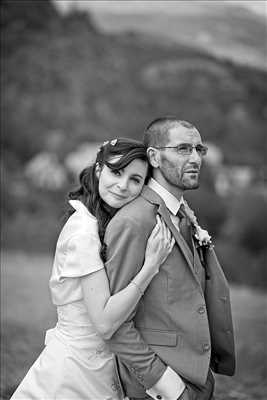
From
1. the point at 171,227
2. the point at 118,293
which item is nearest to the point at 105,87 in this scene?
the point at 171,227

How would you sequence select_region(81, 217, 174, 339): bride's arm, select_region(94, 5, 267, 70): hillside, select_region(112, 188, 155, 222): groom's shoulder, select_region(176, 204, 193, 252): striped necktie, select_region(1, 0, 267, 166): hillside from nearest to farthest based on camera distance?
select_region(81, 217, 174, 339): bride's arm < select_region(112, 188, 155, 222): groom's shoulder < select_region(176, 204, 193, 252): striped necktie < select_region(1, 0, 267, 166): hillside < select_region(94, 5, 267, 70): hillside

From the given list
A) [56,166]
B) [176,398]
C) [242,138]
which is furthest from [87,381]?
[242,138]

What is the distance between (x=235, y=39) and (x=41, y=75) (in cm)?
300

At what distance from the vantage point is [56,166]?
9.48 metres

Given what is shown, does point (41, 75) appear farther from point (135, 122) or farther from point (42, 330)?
point (42, 330)

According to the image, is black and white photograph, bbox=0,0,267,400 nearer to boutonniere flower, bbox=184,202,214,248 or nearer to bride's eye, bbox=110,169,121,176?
boutonniere flower, bbox=184,202,214,248

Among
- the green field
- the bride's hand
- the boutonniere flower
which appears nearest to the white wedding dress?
the bride's hand

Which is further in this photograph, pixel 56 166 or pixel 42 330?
pixel 56 166

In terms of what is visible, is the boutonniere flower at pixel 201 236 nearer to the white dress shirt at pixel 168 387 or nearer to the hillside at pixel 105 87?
the white dress shirt at pixel 168 387

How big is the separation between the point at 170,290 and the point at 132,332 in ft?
0.78

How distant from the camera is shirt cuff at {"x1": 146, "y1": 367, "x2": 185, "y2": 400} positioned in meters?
2.74

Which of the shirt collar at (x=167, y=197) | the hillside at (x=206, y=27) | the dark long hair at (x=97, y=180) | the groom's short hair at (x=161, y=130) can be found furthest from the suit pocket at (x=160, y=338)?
the hillside at (x=206, y=27)

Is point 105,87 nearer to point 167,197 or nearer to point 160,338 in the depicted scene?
point 167,197

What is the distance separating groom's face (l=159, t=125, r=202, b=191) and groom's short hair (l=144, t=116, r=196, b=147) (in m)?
0.02
